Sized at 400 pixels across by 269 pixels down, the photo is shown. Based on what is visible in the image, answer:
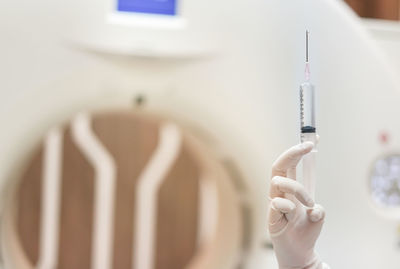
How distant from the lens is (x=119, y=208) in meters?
1.51

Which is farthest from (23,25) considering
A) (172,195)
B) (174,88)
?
(172,195)

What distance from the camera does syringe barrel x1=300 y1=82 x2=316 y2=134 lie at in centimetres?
40

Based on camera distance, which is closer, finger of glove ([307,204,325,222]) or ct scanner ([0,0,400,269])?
finger of glove ([307,204,325,222])

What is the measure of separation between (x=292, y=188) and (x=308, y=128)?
0.17ft

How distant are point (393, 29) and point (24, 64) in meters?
0.65

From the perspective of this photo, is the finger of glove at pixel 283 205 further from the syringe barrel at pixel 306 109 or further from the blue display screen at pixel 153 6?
the blue display screen at pixel 153 6

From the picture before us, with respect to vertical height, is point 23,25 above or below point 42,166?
above

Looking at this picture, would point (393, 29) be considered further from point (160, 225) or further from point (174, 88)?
point (160, 225)

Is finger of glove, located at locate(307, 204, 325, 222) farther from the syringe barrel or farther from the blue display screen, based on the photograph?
the blue display screen

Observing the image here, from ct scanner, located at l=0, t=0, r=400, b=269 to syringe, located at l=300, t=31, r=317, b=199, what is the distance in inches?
9.5

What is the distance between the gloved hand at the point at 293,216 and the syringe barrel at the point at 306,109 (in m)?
0.02

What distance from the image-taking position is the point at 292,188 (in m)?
0.38

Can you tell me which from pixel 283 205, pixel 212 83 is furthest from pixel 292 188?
pixel 212 83

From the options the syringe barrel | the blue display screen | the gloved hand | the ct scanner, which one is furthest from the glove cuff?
the blue display screen
